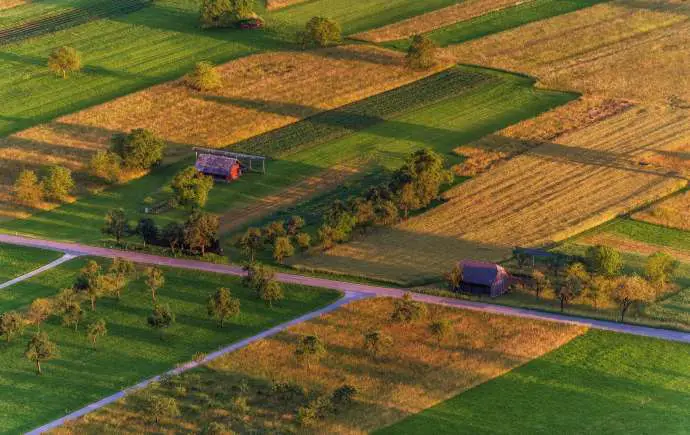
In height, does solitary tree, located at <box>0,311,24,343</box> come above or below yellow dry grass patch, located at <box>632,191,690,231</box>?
below

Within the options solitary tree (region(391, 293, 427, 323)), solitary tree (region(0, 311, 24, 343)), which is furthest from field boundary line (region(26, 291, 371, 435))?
solitary tree (region(0, 311, 24, 343))

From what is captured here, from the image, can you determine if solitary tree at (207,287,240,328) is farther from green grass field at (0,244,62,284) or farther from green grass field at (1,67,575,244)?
green grass field at (1,67,575,244)

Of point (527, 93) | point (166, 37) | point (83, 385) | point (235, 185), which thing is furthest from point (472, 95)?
point (83, 385)

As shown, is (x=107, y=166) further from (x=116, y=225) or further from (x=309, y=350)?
(x=309, y=350)

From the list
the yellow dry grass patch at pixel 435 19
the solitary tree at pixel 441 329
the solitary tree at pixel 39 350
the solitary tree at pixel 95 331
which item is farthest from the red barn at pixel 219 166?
the yellow dry grass patch at pixel 435 19

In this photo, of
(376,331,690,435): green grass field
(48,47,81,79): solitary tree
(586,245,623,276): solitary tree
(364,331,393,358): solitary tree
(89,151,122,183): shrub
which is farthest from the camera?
(48,47,81,79): solitary tree

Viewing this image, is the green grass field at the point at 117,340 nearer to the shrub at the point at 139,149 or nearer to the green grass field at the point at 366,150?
the green grass field at the point at 366,150

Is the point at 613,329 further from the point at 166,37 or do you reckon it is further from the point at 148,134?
the point at 166,37

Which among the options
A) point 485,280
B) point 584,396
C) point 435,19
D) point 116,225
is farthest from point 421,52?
point 584,396
